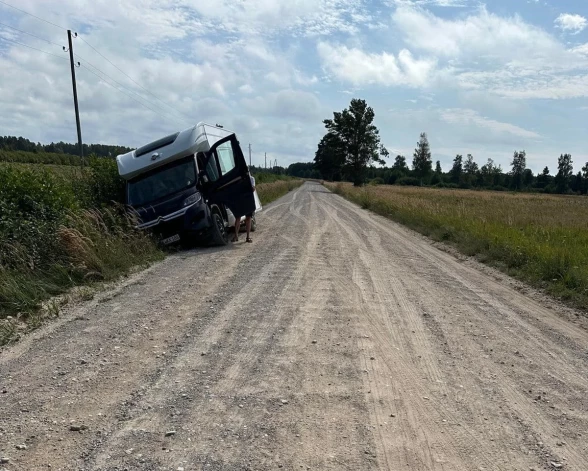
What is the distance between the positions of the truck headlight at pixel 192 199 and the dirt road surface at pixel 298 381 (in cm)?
370

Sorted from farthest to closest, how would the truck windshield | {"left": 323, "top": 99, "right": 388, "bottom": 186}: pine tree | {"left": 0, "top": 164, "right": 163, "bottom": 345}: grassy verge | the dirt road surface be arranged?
{"left": 323, "top": 99, "right": 388, "bottom": 186}: pine tree → the truck windshield → {"left": 0, "top": 164, "right": 163, "bottom": 345}: grassy verge → the dirt road surface

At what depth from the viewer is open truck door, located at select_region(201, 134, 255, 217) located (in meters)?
11.8

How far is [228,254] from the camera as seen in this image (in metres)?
10.4

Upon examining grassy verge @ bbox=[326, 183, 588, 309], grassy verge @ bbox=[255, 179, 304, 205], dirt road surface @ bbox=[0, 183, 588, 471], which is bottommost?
dirt road surface @ bbox=[0, 183, 588, 471]

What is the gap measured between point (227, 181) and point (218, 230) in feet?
4.67

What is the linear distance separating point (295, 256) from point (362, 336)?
16.0 feet

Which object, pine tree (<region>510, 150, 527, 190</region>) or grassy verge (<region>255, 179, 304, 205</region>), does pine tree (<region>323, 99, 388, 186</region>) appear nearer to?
Answer: grassy verge (<region>255, 179, 304, 205</region>)

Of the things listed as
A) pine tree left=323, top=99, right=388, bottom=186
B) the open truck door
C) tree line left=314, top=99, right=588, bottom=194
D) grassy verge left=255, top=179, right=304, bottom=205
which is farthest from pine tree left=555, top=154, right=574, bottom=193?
the open truck door

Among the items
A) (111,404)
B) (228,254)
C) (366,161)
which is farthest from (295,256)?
(366,161)

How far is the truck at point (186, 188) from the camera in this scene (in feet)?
36.3

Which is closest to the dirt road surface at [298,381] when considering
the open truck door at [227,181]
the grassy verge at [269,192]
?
the open truck door at [227,181]

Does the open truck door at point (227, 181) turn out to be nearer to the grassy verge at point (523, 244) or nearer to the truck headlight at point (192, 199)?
the truck headlight at point (192, 199)

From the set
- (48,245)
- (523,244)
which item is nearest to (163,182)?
(48,245)

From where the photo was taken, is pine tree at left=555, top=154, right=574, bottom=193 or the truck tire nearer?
the truck tire
